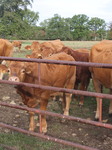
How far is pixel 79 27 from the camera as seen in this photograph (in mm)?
86812

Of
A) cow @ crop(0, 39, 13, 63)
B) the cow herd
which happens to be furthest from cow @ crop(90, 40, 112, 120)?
cow @ crop(0, 39, 13, 63)

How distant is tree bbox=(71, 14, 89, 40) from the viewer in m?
82.1

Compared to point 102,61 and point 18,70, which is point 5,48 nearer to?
point 102,61

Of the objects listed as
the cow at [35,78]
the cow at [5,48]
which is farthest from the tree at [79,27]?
the cow at [35,78]

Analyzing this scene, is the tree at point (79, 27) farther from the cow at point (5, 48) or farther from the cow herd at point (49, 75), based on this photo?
the cow herd at point (49, 75)

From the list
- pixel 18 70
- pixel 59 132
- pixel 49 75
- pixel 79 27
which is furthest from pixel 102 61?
pixel 79 27

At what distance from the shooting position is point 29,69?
388 cm

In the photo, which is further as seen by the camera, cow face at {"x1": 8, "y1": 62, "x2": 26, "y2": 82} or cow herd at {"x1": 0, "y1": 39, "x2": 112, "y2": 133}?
cow herd at {"x1": 0, "y1": 39, "x2": 112, "y2": 133}

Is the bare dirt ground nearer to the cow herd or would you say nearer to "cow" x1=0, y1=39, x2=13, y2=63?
the cow herd

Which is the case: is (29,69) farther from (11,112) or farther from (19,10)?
(19,10)

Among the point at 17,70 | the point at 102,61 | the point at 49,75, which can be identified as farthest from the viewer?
the point at 102,61

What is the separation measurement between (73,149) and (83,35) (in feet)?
265

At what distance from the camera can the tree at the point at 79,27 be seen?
3231 inches

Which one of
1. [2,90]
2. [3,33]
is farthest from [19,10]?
[2,90]
